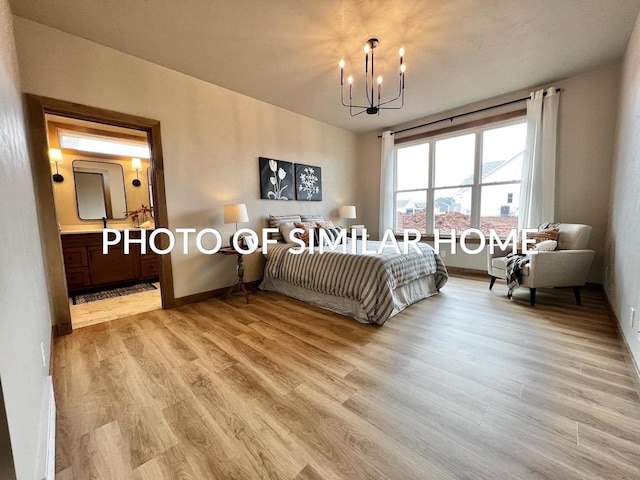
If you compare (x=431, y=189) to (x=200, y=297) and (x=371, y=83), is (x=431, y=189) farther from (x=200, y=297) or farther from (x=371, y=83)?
(x=200, y=297)

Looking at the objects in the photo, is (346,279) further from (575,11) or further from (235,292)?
(575,11)

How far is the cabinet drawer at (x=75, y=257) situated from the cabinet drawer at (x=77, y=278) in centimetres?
7

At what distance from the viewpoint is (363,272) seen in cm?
262

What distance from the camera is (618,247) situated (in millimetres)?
2510

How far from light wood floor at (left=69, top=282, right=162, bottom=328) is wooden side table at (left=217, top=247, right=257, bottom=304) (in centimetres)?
85

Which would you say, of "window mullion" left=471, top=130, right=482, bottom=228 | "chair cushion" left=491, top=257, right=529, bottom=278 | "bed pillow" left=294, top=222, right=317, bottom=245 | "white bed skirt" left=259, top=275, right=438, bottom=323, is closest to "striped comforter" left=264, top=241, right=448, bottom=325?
"white bed skirt" left=259, top=275, right=438, bottom=323

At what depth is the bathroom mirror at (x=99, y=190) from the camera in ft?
13.4

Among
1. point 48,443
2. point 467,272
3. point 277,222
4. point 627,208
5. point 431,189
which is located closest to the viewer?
point 48,443

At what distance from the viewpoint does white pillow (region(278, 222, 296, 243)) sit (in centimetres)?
379

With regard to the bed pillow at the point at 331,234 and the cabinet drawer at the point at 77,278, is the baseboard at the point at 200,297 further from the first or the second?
the cabinet drawer at the point at 77,278

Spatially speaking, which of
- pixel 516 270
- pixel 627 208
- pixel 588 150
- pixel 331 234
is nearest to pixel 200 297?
pixel 331 234

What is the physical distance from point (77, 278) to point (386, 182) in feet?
16.9

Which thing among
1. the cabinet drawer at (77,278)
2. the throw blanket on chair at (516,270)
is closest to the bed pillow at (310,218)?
the throw blanket on chair at (516,270)

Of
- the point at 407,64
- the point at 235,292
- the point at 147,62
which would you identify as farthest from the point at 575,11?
the point at 235,292
